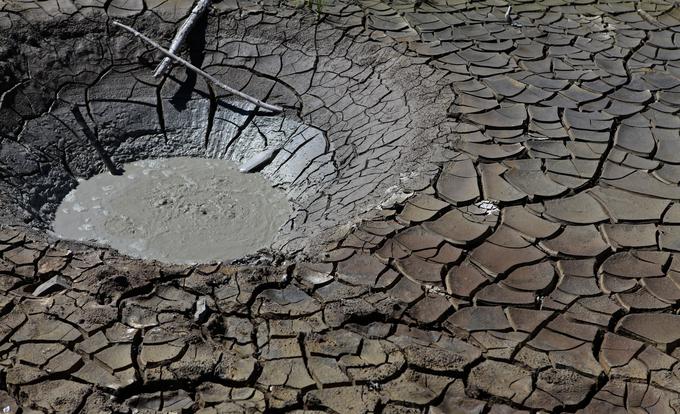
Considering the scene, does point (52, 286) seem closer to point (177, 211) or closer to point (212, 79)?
point (177, 211)

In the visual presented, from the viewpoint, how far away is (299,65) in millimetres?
5652

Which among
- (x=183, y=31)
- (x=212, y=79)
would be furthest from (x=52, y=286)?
(x=183, y=31)

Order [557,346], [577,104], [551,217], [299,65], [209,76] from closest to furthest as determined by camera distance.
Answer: [557,346], [551,217], [577,104], [209,76], [299,65]

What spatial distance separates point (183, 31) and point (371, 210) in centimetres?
241

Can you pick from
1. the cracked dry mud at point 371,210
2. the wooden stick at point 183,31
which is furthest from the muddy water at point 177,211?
the wooden stick at point 183,31

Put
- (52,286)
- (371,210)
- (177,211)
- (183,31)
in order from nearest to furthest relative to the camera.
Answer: (52,286)
(371,210)
(177,211)
(183,31)

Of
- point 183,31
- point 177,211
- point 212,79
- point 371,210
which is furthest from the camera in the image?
point 183,31

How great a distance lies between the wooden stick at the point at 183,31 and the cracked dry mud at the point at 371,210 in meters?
0.09

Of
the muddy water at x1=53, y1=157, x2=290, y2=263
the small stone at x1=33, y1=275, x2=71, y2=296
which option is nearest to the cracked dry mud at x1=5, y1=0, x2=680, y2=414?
the small stone at x1=33, y1=275, x2=71, y2=296

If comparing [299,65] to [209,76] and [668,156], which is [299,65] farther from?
[668,156]

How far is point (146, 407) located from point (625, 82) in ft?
12.0

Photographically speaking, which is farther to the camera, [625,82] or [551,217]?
[625,82]

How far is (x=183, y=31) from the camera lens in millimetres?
5684

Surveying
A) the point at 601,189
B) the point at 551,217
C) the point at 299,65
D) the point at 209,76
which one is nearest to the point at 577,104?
the point at 601,189
